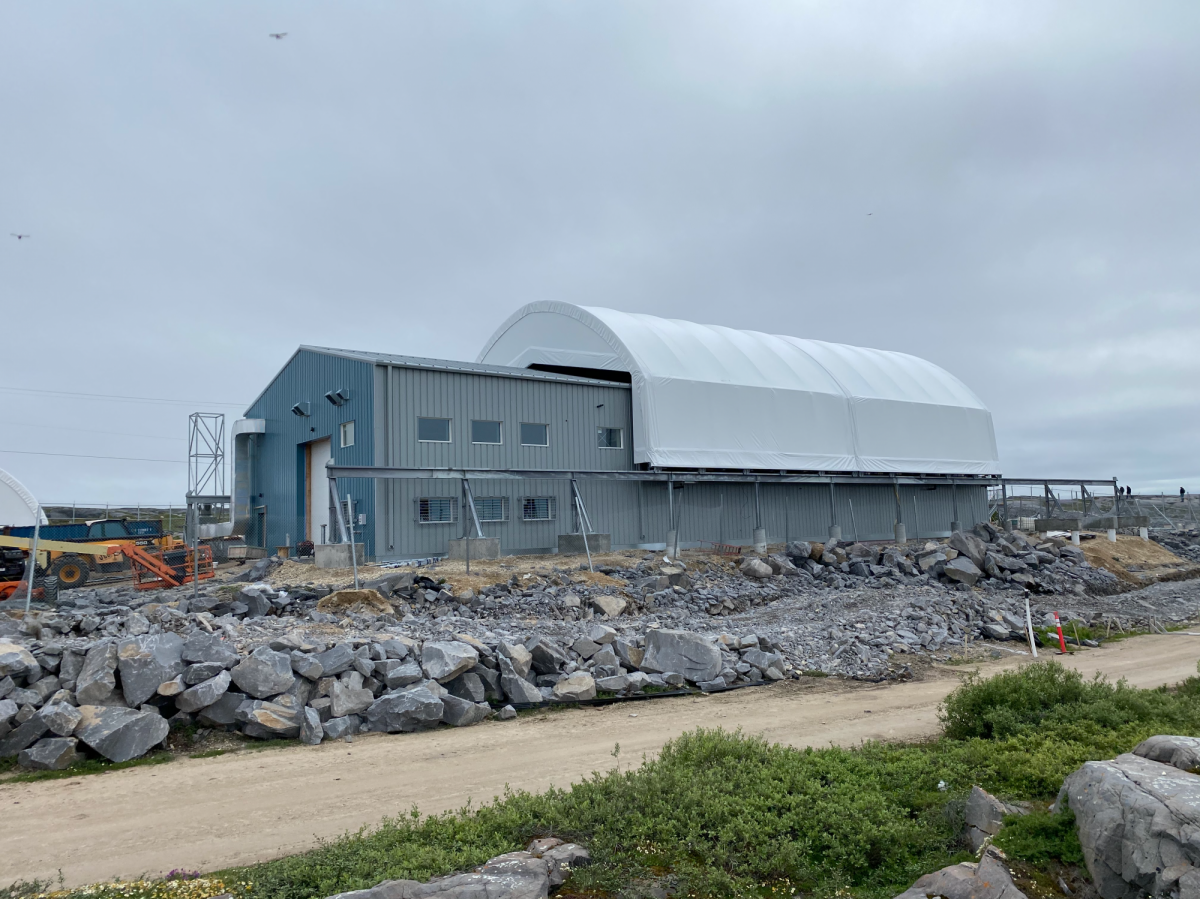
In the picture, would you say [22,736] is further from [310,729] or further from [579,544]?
[579,544]

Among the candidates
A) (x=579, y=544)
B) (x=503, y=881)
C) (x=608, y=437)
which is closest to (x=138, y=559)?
(x=579, y=544)

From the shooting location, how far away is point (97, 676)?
30.8 ft

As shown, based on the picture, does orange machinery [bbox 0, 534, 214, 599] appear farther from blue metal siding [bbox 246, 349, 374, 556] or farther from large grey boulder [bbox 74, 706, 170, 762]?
large grey boulder [bbox 74, 706, 170, 762]

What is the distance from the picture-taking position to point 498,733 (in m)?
9.95

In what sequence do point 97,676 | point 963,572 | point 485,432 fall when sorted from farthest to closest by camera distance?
point 485,432 → point 963,572 → point 97,676

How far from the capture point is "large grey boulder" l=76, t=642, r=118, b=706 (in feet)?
30.7

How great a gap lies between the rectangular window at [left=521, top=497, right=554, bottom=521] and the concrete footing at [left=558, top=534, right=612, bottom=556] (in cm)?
106

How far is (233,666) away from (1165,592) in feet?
93.5

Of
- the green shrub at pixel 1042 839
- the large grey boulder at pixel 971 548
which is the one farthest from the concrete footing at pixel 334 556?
the green shrub at pixel 1042 839

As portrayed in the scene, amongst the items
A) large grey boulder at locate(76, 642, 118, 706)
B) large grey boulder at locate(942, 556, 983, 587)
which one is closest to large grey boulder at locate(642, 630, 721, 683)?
large grey boulder at locate(76, 642, 118, 706)

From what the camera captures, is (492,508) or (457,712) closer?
(457,712)

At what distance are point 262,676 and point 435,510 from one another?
15.9m

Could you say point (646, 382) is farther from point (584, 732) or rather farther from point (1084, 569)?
point (584, 732)

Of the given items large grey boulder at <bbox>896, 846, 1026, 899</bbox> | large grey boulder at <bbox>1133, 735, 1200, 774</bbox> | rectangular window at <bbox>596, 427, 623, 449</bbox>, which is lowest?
large grey boulder at <bbox>896, 846, 1026, 899</bbox>
